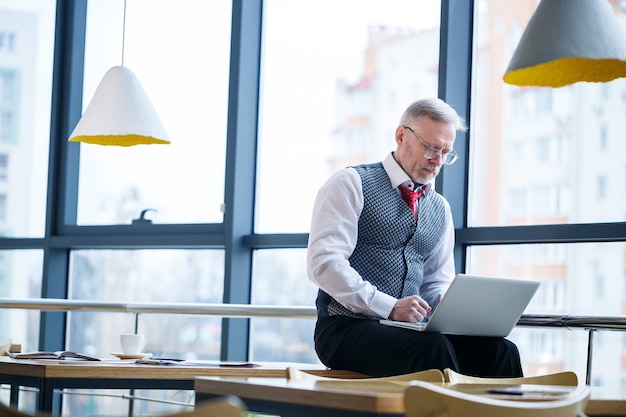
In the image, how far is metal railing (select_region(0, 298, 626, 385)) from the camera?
2.91 metres

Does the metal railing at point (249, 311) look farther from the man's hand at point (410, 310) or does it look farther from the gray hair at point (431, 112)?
the gray hair at point (431, 112)

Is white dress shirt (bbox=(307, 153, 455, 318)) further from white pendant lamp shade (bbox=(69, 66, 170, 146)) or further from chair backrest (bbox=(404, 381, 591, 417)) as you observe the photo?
chair backrest (bbox=(404, 381, 591, 417))

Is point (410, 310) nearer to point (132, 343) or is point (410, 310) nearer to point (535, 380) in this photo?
point (535, 380)

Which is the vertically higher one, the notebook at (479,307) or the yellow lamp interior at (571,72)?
the yellow lamp interior at (571,72)

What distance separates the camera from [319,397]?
1.81m

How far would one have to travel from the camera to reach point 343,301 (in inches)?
122

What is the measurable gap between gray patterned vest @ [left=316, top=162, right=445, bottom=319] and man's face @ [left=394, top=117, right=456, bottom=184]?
9cm

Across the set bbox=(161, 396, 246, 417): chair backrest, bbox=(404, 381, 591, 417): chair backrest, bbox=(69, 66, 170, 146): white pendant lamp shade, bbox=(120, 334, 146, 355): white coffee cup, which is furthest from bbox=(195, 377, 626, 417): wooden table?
bbox=(69, 66, 170, 146): white pendant lamp shade

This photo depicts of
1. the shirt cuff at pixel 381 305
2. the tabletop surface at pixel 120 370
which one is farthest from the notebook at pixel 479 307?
the tabletop surface at pixel 120 370

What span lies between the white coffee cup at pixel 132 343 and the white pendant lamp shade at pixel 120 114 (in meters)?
0.91

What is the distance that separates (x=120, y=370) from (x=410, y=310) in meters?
0.89

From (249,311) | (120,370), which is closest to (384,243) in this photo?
(249,311)

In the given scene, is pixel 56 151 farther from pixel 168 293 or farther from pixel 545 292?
pixel 545 292

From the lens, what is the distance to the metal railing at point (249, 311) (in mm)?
2908
